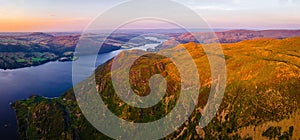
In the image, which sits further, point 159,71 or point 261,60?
point 159,71

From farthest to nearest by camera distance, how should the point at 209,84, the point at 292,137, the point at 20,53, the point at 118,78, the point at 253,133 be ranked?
1. the point at 20,53
2. the point at 118,78
3. the point at 209,84
4. the point at 253,133
5. the point at 292,137

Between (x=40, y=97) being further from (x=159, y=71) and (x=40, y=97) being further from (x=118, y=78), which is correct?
(x=159, y=71)

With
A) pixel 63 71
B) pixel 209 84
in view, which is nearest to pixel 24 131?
pixel 209 84

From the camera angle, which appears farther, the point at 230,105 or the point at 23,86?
the point at 23,86

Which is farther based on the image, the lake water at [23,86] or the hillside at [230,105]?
the lake water at [23,86]

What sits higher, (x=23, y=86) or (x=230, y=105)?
(x=230, y=105)
